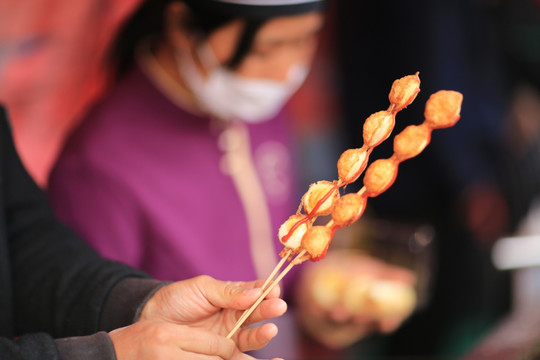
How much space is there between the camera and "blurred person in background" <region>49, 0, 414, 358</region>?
1280 millimetres

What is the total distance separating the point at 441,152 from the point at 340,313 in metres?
0.76

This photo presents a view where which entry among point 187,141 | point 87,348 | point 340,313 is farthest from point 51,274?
point 340,313

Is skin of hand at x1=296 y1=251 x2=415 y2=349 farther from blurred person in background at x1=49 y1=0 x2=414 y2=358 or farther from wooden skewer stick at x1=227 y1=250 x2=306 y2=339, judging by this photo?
wooden skewer stick at x1=227 y1=250 x2=306 y2=339

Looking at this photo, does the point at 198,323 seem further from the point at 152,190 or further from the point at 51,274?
the point at 152,190

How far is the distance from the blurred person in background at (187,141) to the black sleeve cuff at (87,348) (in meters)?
0.57

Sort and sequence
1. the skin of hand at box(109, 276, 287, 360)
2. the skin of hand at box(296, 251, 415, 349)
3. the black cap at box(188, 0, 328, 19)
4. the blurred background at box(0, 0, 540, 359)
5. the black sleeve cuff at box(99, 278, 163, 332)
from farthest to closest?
the blurred background at box(0, 0, 540, 359), the skin of hand at box(296, 251, 415, 349), the black cap at box(188, 0, 328, 19), the black sleeve cuff at box(99, 278, 163, 332), the skin of hand at box(109, 276, 287, 360)

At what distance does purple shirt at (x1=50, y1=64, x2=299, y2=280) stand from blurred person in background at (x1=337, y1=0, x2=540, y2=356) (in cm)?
77

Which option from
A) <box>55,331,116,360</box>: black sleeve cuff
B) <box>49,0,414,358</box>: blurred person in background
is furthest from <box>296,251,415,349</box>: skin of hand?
<box>55,331,116,360</box>: black sleeve cuff

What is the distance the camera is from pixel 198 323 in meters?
0.82

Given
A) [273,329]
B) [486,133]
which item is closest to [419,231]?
[486,133]

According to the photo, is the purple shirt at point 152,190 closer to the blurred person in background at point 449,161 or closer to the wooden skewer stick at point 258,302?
the wooden skewer stick at point 258,302

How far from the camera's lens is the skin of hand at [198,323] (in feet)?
2.27

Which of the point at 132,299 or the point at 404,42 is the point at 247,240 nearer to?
the point at 132,299

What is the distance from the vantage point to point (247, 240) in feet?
5.12
